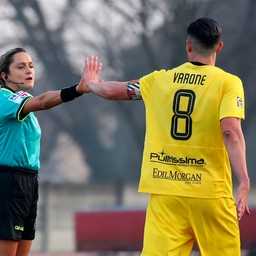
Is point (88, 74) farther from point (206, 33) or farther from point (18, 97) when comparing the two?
point (206, 33)

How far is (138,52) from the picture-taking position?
28.2 meters

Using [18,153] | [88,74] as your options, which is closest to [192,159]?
[88,74]

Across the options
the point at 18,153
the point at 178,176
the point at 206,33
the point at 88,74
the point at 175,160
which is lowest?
the point at 178,176

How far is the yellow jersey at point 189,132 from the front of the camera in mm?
5508

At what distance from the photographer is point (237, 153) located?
17.6ft

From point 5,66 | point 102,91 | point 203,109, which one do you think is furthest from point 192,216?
point 5,66

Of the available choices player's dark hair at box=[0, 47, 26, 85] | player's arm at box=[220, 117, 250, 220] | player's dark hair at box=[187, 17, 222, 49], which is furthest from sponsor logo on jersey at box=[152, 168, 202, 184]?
player's dark hair at box=[0, 47, 26, 85]

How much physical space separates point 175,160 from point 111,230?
816 centimetres

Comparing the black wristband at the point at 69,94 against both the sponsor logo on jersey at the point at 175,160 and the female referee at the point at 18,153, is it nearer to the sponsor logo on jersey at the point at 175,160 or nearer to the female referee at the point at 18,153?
the female referee at the point at 18,153

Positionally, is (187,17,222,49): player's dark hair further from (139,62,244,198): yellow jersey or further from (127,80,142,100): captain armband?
(127,80,142,100): captain armband

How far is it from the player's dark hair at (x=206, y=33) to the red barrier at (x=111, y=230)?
802 cm

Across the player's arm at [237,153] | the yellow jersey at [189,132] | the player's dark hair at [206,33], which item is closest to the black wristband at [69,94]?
the yellow jersey at [189,132]

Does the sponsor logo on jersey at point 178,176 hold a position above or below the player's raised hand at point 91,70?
below

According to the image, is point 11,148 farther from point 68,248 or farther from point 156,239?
point 68,248
